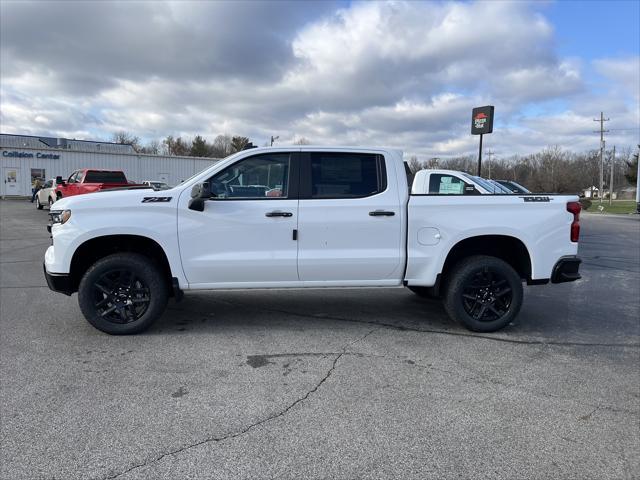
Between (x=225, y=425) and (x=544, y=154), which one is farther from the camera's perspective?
(x=544, y=154)

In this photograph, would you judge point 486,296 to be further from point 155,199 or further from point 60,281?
point 60,281

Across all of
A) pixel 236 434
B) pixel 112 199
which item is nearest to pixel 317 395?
pixel 236 434

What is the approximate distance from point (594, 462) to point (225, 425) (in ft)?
7.61

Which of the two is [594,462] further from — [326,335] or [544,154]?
[544,154]

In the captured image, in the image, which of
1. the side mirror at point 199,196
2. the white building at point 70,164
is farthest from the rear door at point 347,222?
the white building at point 70,164

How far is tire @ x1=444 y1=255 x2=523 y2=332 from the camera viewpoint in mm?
5379

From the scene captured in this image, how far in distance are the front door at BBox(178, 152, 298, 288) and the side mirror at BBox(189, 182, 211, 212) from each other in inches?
4.1

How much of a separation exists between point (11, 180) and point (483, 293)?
1714 inches

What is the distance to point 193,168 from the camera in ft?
153

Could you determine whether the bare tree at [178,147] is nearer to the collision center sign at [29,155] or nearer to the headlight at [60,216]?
the collision center sign at [29,155]

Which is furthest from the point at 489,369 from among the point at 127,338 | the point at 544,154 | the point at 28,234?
the point at 544,154

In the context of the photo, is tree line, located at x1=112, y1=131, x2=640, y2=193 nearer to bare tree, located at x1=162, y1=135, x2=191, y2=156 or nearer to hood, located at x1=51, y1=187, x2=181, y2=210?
bare tree, located at x1=162, y1=135, x2=191, y2=156

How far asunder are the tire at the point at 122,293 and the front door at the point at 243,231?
0.40m

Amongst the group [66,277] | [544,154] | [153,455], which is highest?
[544,154]
